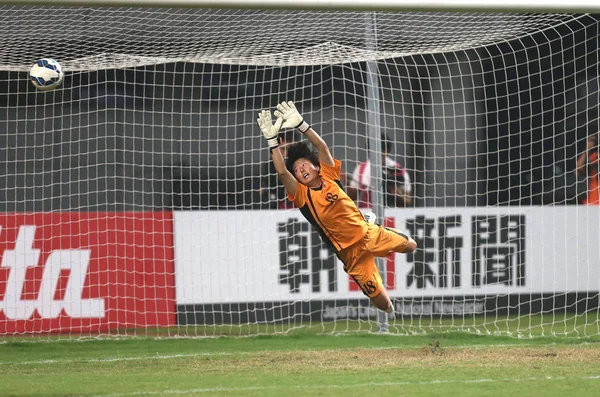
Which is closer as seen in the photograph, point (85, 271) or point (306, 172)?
point (306, 172)

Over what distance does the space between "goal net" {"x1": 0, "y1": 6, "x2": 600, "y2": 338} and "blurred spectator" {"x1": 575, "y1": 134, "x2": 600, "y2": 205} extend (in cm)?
6

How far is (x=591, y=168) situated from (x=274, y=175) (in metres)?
4.60

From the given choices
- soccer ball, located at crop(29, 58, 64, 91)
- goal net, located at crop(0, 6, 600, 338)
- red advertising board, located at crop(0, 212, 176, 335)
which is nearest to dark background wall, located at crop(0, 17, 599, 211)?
goal net, located at crop(0, 6, 600, 338)

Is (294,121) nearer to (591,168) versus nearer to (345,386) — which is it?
(345,386)

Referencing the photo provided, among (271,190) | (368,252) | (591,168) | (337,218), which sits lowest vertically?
(368,252)

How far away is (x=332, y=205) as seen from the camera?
32.7 ft

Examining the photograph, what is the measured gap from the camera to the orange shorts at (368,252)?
1013 cm

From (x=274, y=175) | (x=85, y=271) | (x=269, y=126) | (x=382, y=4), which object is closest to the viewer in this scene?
(x=382, y=4)

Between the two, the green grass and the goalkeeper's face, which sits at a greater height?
the goalkeeper's face

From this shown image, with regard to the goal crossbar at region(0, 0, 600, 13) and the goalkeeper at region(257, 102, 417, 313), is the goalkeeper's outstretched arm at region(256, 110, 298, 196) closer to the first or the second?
the goalkeeper at region(257, 102, 417, 313)

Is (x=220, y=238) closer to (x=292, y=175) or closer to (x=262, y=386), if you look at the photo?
(x=292, y=175)

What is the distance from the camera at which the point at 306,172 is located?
32.1ft

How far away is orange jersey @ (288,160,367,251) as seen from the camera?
9.92 meters

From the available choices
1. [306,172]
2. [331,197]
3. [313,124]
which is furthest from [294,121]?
[313,124]
